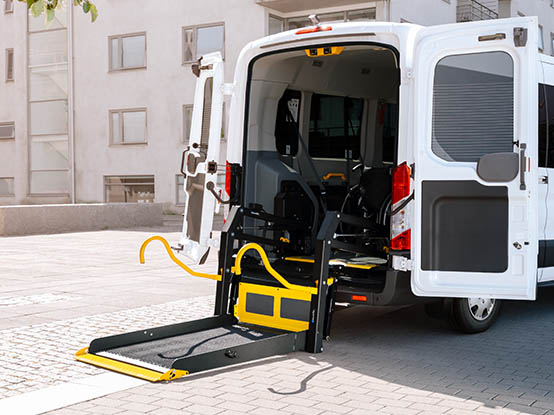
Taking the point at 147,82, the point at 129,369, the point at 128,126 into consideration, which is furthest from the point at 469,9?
the point at 129,369

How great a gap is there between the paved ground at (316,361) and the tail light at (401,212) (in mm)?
877

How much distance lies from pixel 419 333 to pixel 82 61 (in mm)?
25515

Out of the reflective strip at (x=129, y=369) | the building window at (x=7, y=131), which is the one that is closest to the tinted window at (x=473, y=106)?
the reflective strip at (x=129, y=369)

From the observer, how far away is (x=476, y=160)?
5820mm

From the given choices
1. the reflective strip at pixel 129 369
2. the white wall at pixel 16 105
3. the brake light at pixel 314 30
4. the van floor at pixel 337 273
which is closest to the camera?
the reflective strip at pixel 129 369

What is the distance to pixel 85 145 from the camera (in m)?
30.1

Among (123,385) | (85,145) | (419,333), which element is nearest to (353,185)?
(419,333)

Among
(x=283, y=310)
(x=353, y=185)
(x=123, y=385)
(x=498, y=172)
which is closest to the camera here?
(x=123, y=385)

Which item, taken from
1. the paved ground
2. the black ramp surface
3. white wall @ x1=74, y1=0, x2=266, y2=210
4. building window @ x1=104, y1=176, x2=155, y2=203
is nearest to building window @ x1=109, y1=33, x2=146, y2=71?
white wall @ x1=74, y1=0, x2=266, y2=210

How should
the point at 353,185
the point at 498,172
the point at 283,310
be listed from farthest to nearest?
the point at 353,185, the point at 283,310, the point at 498,172

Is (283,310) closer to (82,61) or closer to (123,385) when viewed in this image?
(123,385)

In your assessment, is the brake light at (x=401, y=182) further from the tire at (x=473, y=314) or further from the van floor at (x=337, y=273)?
the tire at (x=473, y=314)

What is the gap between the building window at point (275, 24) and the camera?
26.1 m

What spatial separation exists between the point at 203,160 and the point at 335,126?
2.22m
